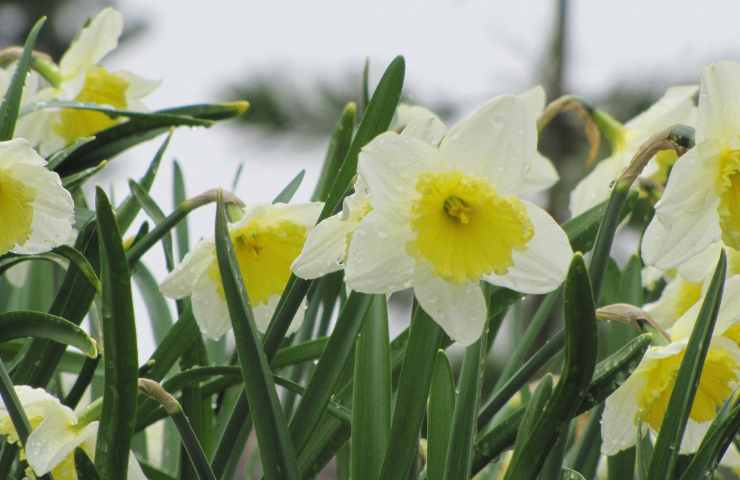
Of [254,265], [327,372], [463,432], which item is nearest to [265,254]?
[254,265]

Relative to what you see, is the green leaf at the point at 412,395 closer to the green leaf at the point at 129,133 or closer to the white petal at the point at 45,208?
the white petal at the point at 45,208

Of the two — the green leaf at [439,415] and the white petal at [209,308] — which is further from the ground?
the white petal at [209,308]

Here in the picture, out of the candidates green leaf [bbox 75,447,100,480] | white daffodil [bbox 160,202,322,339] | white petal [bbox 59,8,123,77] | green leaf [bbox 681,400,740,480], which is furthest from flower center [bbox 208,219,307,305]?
white petal [bbox 59,8,123,77]

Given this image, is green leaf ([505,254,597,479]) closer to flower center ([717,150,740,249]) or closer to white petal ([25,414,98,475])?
flower center ([717,150,740,249])

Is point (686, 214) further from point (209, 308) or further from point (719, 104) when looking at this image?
point (209, 308)

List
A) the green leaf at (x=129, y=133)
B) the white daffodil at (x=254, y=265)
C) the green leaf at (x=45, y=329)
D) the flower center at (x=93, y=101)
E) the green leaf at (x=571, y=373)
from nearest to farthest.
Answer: the green leaf at (x=571, y=373) < the green leaf at (x=45, y=329) < the white daffodil at (x=254, y=265) < the green leaf at (x=129, y=133) < the flower center at (x=93, y=101)

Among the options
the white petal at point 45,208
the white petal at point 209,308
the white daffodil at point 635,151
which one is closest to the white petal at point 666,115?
the white daffodil at point 635,151
